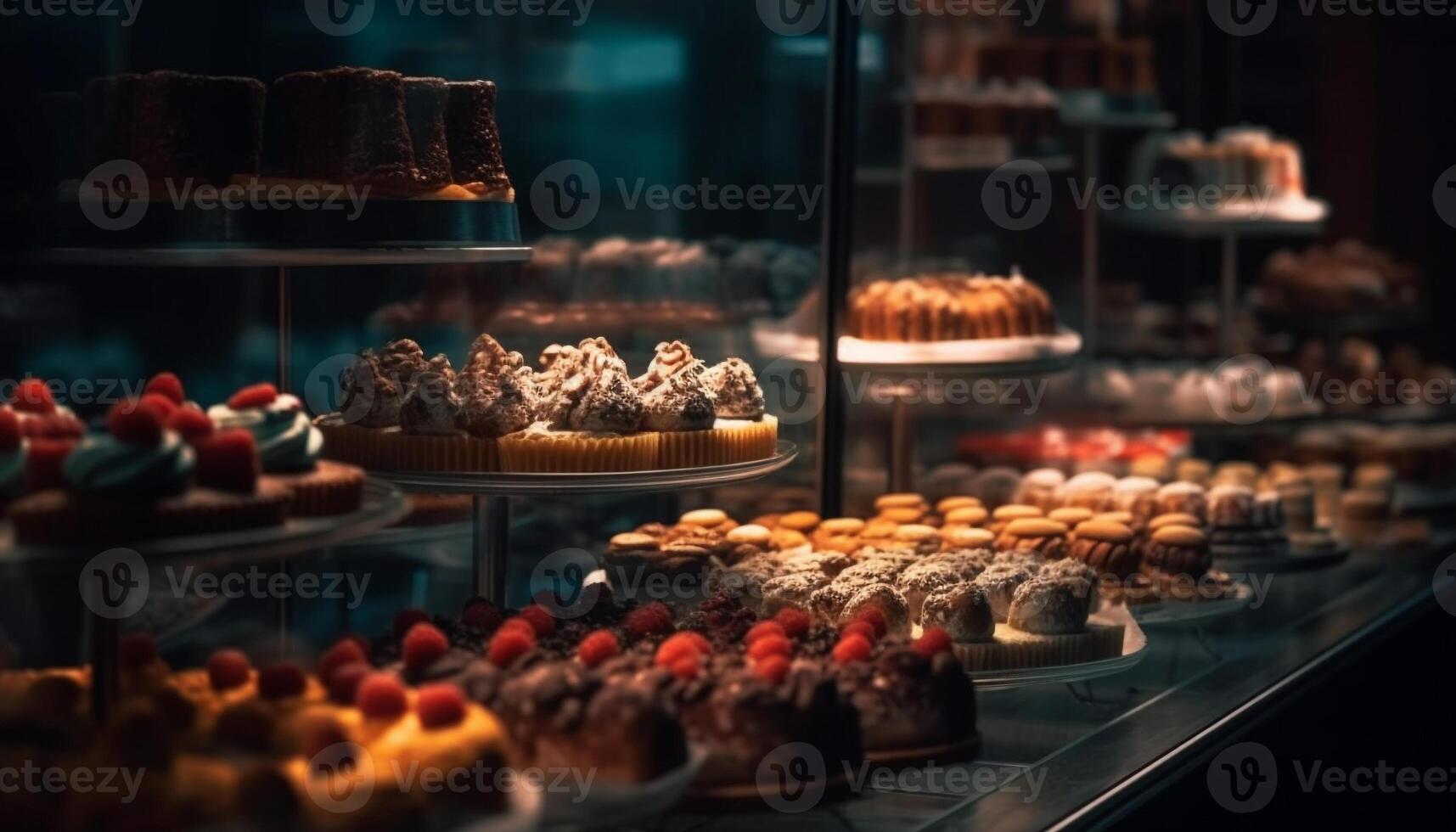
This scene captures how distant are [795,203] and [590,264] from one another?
50cm

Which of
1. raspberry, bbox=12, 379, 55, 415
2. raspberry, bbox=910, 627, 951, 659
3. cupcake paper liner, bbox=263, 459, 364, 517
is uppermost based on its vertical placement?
raspberry, bbox=12, 379, 55, 415

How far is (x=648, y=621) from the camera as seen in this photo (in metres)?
2.69

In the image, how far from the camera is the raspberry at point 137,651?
235 centimetres

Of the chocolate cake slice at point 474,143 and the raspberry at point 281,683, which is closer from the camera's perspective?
the raspberry at point 281,683

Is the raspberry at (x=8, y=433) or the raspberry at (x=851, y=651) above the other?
the raspberry at (x=8, y=433)

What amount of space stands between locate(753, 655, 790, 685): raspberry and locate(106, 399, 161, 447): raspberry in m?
0.87

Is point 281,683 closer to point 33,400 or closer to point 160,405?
point 160,405

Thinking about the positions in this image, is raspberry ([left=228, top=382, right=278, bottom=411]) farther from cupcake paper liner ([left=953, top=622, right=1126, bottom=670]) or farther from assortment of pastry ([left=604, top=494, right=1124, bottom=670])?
cupcake paper liner ([left=953, top=622, right=1126, bottom=670])

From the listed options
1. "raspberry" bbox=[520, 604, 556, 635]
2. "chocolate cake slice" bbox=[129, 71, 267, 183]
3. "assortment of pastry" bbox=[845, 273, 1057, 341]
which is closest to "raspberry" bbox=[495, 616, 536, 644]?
"raspberry" bbox=[520, 604, 556, 635]

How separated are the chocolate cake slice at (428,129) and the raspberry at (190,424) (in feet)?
2.26

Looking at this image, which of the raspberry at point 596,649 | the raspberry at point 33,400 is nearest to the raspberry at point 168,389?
the raspberry at point 33,400

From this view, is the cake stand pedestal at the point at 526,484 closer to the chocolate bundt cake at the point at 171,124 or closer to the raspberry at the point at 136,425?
the chocolate bundt cake at the point at 171,124

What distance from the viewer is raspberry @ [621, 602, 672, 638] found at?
8.79ft

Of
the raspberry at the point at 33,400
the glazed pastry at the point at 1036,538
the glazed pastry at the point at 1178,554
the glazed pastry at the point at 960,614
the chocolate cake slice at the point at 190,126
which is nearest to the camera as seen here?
the raspberry at the point at 33,400
